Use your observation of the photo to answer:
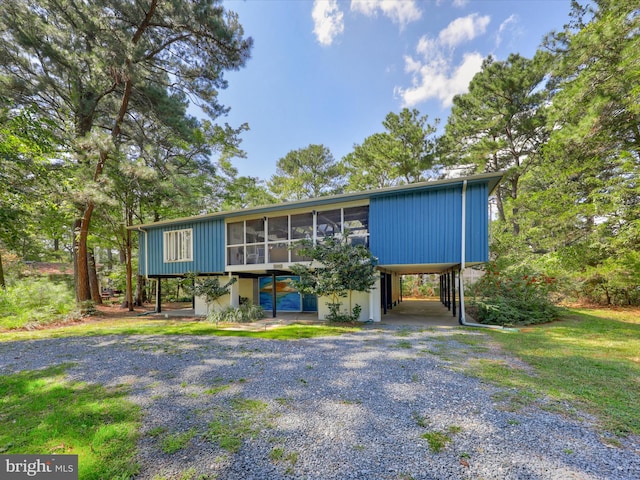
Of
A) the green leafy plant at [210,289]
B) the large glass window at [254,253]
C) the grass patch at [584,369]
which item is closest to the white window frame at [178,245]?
the green leafy plant at [210,289]

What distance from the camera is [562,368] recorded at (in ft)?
13.8

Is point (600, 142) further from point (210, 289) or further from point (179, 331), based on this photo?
point (179, 331)

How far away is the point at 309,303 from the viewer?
12.2m

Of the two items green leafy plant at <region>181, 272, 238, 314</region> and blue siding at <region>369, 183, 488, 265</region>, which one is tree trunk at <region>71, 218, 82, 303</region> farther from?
blue siding at <region>369, 183, 488, 265</region>

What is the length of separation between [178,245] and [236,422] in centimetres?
1076

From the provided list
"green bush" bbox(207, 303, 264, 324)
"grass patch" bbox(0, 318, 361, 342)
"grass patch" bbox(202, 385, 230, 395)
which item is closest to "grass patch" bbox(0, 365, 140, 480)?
"grass patch" bbox(202, 385, 230, 395)

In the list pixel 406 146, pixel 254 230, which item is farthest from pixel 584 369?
pixel 406 146

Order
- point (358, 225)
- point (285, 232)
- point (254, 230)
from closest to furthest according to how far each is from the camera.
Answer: point (358, 225)
point (285, 232)
point (254, 230)

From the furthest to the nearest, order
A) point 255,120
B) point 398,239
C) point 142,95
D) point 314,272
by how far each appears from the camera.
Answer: point 255,120
point 142,95
point 314,272
point 398,239

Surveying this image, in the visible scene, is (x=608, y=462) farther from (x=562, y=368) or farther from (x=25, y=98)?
(x=25, y=98)

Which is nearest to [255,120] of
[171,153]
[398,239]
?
[171,153]

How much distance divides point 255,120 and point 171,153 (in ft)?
17.0

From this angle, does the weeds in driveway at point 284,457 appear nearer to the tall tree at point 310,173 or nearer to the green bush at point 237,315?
the green bush at point 237,315
